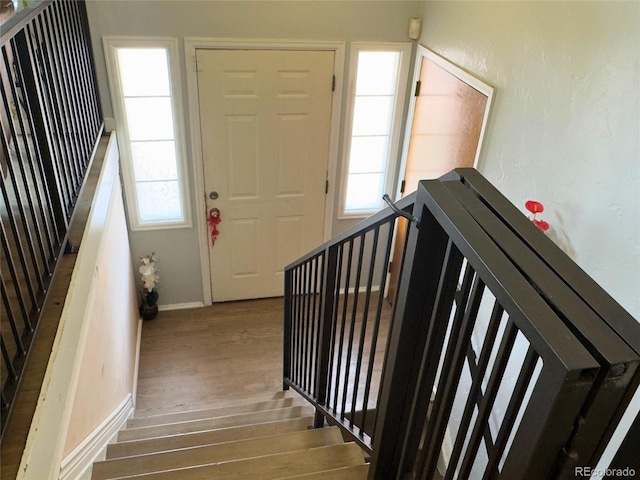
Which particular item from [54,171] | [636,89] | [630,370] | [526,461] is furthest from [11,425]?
[636,89]

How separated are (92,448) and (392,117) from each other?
2.89 metres

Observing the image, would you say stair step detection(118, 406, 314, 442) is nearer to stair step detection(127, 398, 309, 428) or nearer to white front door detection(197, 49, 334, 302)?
stair step detection(127, 398, 309, 428)

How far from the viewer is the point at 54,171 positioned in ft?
6.38

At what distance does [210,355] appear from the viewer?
3.87 meters

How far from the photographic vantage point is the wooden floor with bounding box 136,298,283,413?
11.7 feet

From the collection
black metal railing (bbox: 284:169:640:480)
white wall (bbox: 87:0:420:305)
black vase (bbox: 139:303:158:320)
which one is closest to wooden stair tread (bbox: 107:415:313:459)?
black metal railing (bbox: 284:169:640:480)

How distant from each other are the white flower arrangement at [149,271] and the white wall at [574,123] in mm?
2511

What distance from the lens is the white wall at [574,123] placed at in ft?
6.03

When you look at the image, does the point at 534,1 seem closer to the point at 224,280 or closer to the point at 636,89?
the point at 636,89

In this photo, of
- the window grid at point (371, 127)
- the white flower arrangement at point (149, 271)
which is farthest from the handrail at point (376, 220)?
the white flower arrangement at point (149, 271)

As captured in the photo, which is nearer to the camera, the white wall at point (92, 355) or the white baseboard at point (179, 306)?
the white wall at point (92, 355)

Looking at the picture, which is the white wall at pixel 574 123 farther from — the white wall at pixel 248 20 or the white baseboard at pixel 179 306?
the white baseboard at pixel 179 306

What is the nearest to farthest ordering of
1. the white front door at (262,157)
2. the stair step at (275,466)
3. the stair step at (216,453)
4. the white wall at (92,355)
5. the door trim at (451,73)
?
the white wall at (92,355), the stair step at (275,466), the stair step at (216,453), the door trim at (451,73), the white front door at (262,157)

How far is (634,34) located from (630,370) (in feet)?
5.22
